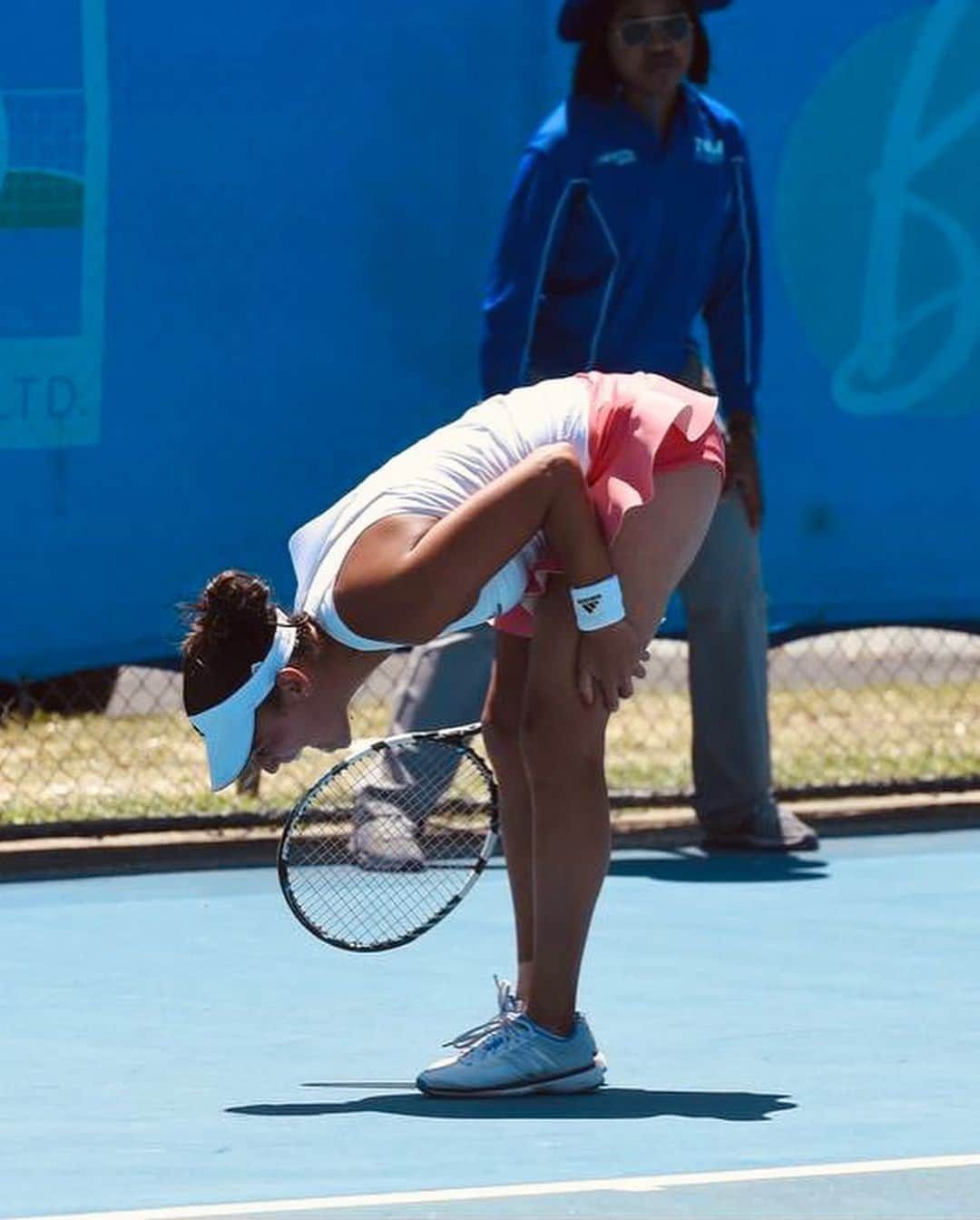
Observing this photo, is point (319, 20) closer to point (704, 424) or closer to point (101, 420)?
point (101, 420)

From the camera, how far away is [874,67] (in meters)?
8.23

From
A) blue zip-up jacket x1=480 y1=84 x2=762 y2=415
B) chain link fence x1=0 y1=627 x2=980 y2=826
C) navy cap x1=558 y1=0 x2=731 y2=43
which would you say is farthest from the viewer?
chain link fence x1=0 y1=627 x2=980 y2=826

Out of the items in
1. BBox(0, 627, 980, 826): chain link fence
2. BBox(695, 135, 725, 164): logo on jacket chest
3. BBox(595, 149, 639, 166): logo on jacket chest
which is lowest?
BBox(0, 627, 980, 826): chain link fence

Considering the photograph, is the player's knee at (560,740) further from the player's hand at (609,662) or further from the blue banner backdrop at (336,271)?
the blue banner backdrop at (336,271)

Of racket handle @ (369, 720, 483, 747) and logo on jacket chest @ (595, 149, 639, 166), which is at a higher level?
logo on jacket chest @ (595, 149, 639, 166)

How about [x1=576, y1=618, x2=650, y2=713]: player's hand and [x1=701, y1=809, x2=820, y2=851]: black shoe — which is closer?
[x1=576, y1=618, x2=650, y2=713]: player's hand

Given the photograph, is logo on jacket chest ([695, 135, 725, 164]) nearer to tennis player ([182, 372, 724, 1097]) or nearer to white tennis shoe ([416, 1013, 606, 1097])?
tennis player ([182, 372, 724, 1097])

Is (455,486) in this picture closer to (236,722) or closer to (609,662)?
(609,662)

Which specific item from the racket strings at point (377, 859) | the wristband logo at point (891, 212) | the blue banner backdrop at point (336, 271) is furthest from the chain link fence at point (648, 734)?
the racket strings at point (377, 859)

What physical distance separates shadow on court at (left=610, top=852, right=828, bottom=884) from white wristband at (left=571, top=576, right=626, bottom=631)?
2.53 meters

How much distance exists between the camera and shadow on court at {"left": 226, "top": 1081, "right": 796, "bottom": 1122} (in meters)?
4.98

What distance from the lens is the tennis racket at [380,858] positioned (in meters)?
5.22

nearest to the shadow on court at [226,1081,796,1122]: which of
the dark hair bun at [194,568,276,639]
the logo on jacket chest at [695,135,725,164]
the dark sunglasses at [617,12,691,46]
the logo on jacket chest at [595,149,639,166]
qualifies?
the dark hair bun at [194,568,276,639]

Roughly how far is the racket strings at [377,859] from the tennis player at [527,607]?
119 millimetres
